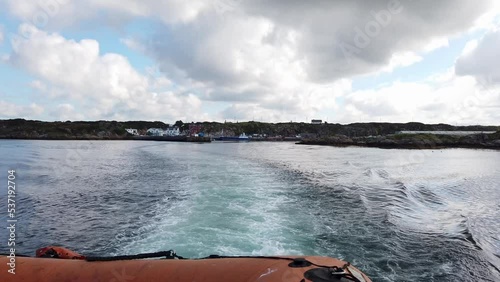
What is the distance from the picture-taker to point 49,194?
17.1 meters

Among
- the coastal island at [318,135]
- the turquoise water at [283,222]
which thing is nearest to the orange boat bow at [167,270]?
the turquoise water at [283,222]

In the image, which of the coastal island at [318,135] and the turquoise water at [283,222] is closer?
the turquoise water at [283,222]

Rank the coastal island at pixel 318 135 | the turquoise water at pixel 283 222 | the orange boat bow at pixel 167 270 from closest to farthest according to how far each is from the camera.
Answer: the orange boat bow at pixel 167 270
the turquoise water at pixel 283 222
the coastal island at pixel 318 135

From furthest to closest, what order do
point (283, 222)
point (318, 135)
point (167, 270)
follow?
point (318, 135) → point (283, 222) → point (167, 270)

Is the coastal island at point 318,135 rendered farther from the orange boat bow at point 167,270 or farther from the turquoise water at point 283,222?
the orange boat bow at point 167,270

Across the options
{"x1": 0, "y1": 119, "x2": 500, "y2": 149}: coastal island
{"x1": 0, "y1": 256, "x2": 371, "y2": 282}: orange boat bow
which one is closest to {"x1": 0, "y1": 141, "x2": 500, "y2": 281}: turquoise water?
{"x1": 0, "y1": 256, "x2": 371, "y2": 282}: orange boat bow

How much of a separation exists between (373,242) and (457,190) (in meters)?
14.1

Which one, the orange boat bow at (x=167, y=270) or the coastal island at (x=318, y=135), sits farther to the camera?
the coastal island at (x=318, y=135)

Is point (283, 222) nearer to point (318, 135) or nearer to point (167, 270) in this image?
point (167, 270)

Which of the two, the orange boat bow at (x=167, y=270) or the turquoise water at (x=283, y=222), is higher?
the orange boat bow at (x=167, y=270)

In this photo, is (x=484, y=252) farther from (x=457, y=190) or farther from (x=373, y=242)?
(x=457, y=190)

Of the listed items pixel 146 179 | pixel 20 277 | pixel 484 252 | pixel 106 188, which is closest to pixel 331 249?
pixel 484 252

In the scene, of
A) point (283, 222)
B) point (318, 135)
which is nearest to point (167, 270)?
point (283, 222)

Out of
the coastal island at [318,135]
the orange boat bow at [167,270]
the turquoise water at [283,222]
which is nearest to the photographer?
the orange boat bow at [167,270]
